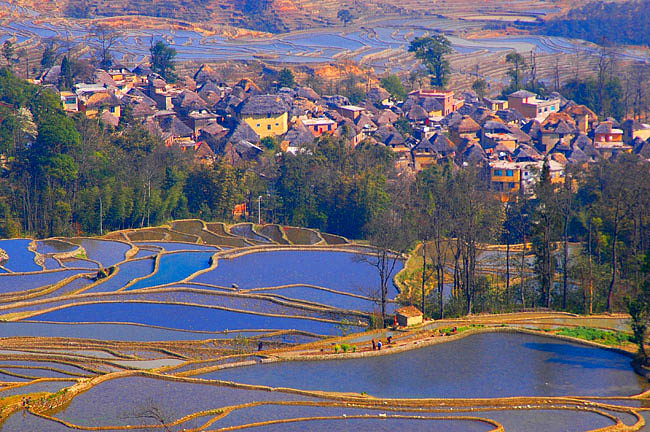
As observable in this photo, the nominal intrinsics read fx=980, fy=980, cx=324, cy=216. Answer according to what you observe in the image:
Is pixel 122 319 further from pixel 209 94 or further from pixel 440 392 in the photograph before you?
pixel 209 94

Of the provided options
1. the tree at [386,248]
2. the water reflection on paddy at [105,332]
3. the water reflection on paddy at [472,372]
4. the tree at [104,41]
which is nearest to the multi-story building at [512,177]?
the tree at [386,248]

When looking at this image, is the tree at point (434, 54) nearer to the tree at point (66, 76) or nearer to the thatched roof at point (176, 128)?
the thatched roof at point (176, 128)

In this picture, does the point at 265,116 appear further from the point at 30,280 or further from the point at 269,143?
the point at 30,280

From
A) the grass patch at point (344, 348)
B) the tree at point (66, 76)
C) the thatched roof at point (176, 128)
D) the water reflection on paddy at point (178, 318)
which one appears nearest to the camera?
the grass patch at point (344, 348)

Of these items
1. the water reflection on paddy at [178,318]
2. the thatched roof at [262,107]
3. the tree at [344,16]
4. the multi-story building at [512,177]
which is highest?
the tree at [344,16]

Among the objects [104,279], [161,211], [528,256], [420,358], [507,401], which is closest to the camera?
[507,401]

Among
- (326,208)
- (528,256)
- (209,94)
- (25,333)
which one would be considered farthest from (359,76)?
(25,333)
